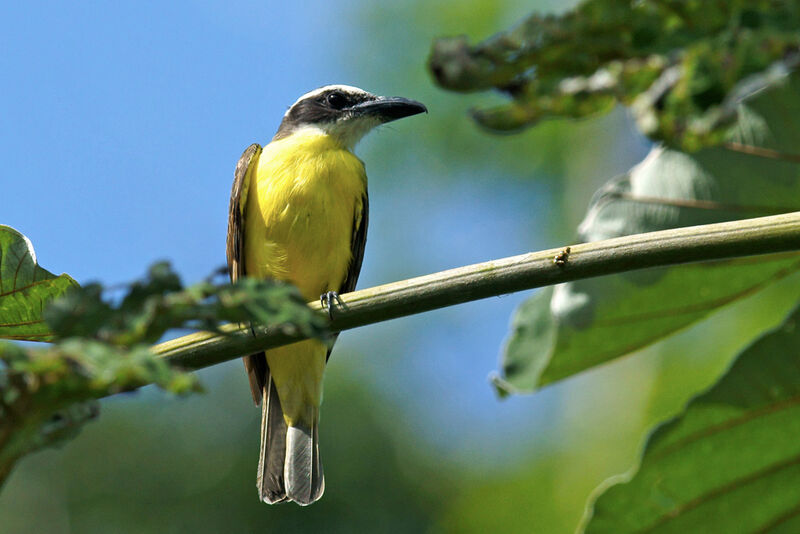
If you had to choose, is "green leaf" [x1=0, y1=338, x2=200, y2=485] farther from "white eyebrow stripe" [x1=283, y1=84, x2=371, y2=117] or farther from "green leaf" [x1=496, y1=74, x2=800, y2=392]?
"white eyebrow stripe" [x1=283, y1=84, x2=371, y2=117]

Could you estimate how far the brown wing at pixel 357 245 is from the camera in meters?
4.15

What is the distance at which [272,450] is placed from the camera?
155 inches

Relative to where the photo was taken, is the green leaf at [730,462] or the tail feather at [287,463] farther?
the tail feather at [287,463]

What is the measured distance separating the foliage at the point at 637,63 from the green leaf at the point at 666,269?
67 mm

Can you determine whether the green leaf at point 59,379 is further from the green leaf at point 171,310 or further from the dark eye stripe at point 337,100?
the dark eye stripe at point 337,100

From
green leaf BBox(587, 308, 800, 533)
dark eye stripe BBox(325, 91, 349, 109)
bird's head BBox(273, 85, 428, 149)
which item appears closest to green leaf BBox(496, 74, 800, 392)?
green leaf BBox(587, 308, 800, 533)

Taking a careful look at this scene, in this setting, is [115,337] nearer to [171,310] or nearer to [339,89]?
[171,310]

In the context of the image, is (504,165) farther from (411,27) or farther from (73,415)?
(73,415)

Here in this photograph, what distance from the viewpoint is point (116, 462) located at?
1261 centimetres

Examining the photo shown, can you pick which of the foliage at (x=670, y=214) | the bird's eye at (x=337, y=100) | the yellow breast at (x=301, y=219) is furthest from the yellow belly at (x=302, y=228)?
the foliage at (x=670, y=214)

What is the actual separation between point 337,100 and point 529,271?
10.1 feet

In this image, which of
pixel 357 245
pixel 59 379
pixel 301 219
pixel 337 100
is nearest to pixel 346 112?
pixel 337 100

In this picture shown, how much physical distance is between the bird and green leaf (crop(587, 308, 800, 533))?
1.72 meters

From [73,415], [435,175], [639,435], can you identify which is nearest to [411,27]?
[435,175]
